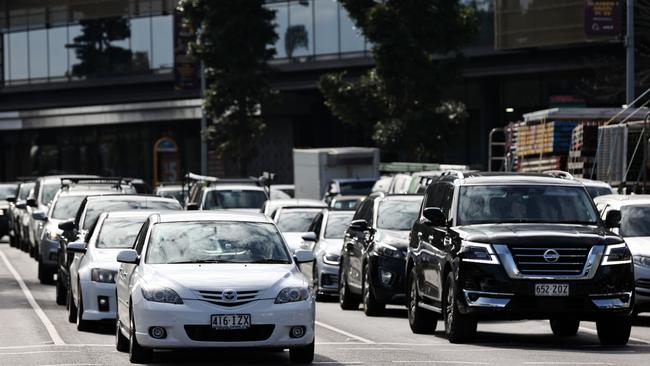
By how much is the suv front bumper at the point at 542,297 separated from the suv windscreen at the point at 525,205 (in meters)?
1.09

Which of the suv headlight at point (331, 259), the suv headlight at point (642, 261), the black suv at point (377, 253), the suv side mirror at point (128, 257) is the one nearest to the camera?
the suv side mirror at point (128, 257)

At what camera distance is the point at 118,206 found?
2633cm

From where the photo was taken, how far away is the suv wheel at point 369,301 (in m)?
23.2

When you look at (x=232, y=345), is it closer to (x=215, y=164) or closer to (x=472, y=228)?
(x=472, y=228)

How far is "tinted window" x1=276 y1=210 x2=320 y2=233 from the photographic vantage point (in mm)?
32125

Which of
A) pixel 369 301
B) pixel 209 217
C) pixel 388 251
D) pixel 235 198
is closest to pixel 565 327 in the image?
pixel 388 251

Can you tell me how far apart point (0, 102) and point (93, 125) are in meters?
5.74

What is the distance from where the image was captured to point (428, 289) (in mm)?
18922

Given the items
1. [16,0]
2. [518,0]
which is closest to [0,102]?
[16,0]

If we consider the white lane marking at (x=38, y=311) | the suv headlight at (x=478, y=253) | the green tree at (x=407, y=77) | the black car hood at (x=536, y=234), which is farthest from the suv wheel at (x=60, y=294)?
the green tree at (x=407, y=77)

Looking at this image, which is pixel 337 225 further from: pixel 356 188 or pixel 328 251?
pixel 356 188

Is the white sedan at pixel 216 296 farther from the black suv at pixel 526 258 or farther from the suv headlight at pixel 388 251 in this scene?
the suv headlight at pixel 388 251

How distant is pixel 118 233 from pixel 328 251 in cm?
667

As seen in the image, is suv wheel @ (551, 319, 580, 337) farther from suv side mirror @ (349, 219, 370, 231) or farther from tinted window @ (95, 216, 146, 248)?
tinted window @ (95, 216, 146, 248)
